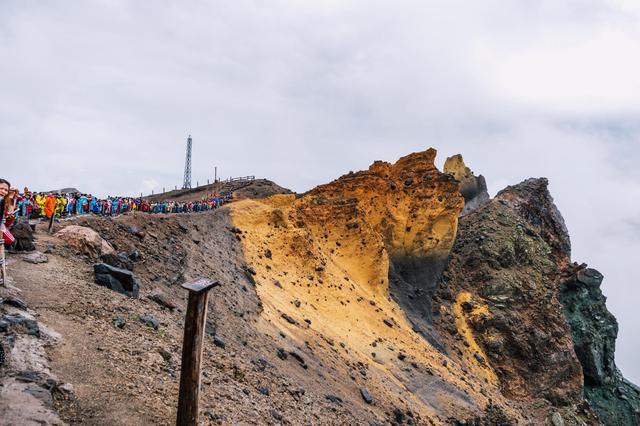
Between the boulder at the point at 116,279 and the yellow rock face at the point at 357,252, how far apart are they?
6276mm

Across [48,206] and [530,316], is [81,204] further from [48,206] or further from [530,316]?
[530,316]

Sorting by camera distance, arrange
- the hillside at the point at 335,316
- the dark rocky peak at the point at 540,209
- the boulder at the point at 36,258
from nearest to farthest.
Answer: the hillside at the point at 335,316 → the boulder at the point at 36,258 → the dark rocky peak at the point at 540,209

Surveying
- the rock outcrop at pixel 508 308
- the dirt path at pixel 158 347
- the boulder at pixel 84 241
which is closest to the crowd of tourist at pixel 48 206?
the dirt path at pixel 158 347

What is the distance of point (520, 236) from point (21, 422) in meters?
40.7

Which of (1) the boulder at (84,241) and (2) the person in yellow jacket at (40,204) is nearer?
(1) the boulder at (84,241)

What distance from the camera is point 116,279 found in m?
13.2

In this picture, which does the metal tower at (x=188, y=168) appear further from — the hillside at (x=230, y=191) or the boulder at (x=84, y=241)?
the boulder at (x=84, y=241)

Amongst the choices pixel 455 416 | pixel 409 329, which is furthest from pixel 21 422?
pixel 409 329

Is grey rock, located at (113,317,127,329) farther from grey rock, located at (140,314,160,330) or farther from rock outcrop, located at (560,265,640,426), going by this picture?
rock outcrop, located at (560,265,640,426)

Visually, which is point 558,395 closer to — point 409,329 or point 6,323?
point 409,329

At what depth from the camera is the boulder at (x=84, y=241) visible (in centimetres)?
1473

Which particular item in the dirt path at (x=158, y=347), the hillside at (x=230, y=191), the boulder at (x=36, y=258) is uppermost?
the hillside at (x=230, y=191)

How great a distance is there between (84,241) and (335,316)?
13.3 m

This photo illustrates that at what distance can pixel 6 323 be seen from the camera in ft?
28.8
